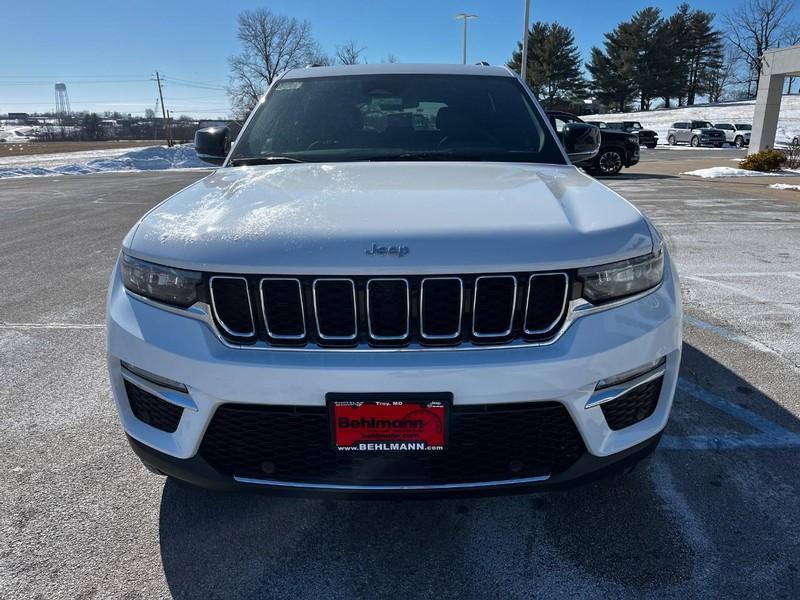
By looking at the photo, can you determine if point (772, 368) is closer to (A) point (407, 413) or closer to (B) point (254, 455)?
(A) point (407, 413)

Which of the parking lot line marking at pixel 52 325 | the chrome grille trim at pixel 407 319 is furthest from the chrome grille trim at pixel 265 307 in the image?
the parking lot line marking at pixel 52 325

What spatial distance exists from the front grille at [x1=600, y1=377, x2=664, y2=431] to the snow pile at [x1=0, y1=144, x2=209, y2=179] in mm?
20819

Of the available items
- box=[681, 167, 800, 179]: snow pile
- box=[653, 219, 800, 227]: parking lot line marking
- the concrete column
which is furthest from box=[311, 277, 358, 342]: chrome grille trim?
the concrete column

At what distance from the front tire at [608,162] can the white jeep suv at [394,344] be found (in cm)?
1571

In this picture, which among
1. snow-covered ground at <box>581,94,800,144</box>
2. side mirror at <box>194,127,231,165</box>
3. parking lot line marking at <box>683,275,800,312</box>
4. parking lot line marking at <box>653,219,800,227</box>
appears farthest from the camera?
A: snow-covered ground at <box>581,94,800,144</box>

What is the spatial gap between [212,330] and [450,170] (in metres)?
1.29

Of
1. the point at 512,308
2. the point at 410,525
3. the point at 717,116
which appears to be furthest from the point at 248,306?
the point at 717,116

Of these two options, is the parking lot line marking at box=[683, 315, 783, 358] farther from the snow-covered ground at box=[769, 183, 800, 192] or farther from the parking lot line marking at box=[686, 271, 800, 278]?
the snow-covered ground at box=[769, 183, 800, 192]

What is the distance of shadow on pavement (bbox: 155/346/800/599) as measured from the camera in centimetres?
194

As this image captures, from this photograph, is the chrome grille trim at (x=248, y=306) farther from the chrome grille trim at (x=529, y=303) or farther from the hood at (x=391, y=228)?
the chrome grille trim at (x=529, y=303)

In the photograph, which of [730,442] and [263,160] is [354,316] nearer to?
[263,160]

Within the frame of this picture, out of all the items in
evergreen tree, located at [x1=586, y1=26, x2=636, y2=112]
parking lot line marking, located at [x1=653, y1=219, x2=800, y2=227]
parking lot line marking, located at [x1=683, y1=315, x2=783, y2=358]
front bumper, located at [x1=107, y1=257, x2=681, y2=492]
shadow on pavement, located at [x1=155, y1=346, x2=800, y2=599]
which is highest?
evergreen tree, located at [x1=586, y1=26, x2=636, y2=112]

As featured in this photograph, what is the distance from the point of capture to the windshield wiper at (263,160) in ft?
9.45

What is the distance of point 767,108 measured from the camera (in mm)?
19891
